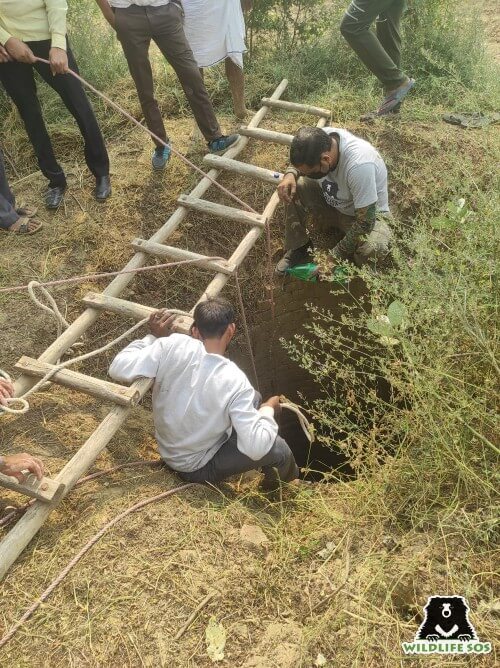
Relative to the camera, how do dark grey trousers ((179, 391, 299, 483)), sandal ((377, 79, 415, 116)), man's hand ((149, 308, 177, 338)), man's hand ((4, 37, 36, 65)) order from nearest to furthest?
dark grey trousers ((179, 391, 299, 483)) → man's hand ((149, 308, 177, 338)) → man's hand ((4, 37, 36, 65)) → sandal ((377, 79, 415, 116))

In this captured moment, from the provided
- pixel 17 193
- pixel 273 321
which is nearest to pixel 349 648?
pixel 273 321

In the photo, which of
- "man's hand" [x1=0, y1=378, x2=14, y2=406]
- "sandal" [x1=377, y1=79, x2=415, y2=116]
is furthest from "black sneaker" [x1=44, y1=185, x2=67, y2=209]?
"sandal" [x1=377, y1=79, x2=415, y2=116]

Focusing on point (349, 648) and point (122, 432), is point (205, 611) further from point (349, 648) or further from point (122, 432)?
point (122, 432)

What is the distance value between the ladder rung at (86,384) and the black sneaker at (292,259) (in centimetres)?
193

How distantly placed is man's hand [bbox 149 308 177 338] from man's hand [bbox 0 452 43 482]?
93 cm

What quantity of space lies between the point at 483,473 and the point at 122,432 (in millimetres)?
1884

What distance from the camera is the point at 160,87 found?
5.12 metres

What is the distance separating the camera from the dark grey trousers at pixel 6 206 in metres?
3.79

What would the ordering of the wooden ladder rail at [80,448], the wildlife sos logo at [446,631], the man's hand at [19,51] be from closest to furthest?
the wildlife sos logo at [446,631] < the wooden ladder rail at [80,448] < the man's hand at [19,51]

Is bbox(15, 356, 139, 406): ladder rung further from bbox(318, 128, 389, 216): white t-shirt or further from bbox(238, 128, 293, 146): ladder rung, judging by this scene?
bbox(238, 128, 293, 146): ladder rung

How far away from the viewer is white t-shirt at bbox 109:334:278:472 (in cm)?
251

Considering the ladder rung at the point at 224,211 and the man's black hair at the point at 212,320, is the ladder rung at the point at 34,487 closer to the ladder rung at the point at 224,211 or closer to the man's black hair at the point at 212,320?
the man's black hair at the point at 212,320

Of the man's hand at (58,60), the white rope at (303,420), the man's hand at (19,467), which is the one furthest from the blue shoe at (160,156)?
the man's hand at (19,467)

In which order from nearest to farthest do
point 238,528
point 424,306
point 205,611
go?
point 205,611 < point 238,528 < point 424,306
